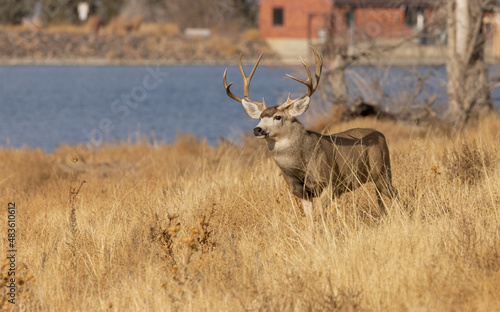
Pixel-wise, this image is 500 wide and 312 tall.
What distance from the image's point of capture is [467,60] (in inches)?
593

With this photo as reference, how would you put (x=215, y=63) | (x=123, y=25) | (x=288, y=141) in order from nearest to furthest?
(x=288, y=141), (x=215, y=63), (x=123, y=25)

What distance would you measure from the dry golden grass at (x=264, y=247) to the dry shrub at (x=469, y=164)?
2 cm

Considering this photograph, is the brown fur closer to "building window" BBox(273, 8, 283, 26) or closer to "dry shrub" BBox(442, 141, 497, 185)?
"dry shrub" BBox(442, 141, 497, 185)

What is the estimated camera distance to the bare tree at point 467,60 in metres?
14.9

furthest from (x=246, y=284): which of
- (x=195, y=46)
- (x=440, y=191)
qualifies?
(x=195, y=46)

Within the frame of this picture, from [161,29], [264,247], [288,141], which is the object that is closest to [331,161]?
[288,141]

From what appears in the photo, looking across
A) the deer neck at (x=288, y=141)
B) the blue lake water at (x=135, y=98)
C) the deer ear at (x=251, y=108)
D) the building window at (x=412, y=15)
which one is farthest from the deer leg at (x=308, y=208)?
the building window at (x=412, y=15)

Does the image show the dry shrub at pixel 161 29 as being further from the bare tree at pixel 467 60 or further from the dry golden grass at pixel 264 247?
the dry golden grass at pixel 264 247

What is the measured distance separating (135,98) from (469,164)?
3003 centimetres

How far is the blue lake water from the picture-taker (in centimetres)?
1745

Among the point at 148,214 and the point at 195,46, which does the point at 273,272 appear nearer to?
the point at 148,214

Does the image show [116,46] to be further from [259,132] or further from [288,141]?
[259,132]

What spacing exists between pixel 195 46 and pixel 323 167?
5341cm

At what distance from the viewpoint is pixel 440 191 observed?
286 inches
